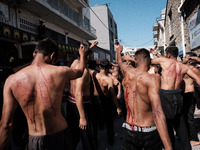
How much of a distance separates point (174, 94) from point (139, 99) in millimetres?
1496

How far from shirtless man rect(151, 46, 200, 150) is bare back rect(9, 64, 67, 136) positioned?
2243 mm

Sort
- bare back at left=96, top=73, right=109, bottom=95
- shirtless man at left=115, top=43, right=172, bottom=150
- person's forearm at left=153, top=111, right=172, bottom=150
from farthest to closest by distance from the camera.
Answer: bare back at left=96, top=73, right=109, bottom=95
shirtless man at left=115, top=43, right=172, bottom=150
person's forearm at left=153, top=111, right=172, bottom=150

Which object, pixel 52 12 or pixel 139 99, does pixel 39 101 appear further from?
pixel 52 12

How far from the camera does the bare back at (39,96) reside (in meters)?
1.70

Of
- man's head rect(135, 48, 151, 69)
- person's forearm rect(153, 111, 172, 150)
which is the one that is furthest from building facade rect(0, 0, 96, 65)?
person's forearm rect(153, 111, 172, 150)

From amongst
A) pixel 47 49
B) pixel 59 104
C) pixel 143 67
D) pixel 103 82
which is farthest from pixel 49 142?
pixel 103 82

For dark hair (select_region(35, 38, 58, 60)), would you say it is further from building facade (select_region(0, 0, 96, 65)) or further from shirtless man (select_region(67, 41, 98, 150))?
building facade (select_region(0, 0, 96, 65))

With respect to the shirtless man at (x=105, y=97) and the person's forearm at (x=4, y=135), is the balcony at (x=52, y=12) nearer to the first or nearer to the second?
the shirtless man at (x=105, y=97)

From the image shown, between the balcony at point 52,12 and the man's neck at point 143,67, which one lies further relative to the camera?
the balcony at point 52,12

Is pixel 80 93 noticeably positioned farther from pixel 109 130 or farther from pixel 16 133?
pixel 109 130

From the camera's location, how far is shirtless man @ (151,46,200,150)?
10.5ft

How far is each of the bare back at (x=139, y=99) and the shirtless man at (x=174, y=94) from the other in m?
1.33

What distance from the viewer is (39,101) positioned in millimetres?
1726

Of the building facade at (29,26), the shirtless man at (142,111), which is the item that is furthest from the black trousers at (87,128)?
the building facade at (29,26)
